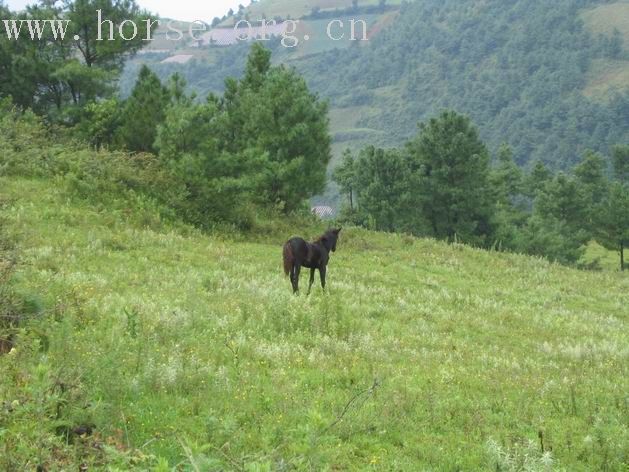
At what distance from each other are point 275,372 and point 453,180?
51.6m

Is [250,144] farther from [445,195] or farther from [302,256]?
[445,195]

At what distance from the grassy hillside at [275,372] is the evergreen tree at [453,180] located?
122 feet

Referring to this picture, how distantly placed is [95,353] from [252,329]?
3.75 m

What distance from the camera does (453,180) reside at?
5875 centimetres

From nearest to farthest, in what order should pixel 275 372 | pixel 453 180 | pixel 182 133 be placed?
pixel 275 372 → pixel 182 133 → pixel 453 180

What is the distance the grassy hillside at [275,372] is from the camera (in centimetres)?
650

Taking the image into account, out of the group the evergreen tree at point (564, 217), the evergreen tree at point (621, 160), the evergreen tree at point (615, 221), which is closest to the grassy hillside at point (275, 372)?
the evergreen tree at point (564, 217)

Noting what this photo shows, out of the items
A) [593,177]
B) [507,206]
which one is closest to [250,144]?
[507,206]

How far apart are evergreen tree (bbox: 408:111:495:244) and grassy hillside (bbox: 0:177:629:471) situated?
1463 inches

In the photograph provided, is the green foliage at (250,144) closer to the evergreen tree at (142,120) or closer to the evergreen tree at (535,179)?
the evergreen tree at (142,120)

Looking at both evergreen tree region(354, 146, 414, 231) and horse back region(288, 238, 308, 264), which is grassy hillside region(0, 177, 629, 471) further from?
evergreen tree region(354, 146, 414, 231)

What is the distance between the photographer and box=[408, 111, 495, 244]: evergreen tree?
188ft

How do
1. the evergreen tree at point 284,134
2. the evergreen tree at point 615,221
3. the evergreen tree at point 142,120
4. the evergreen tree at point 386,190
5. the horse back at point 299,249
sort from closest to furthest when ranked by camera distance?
the horse back at point 299,249
the evergreen tree at point 284,134
the evergreen tree at point 142,120
the evergreen tree at point 386,190
the evergreen tree at point 615,221

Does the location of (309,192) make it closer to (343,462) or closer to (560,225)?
(343,462)
